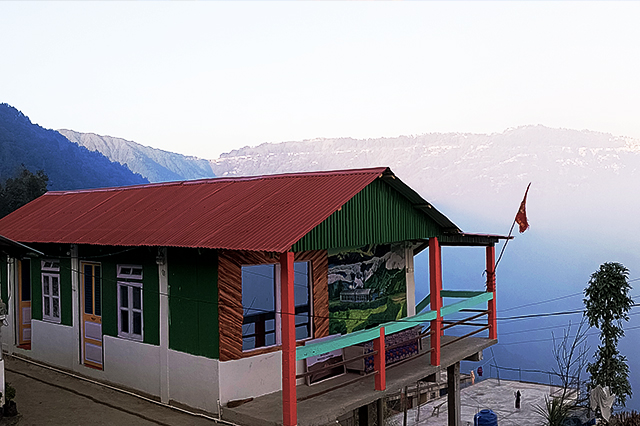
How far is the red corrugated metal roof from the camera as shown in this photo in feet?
30.5

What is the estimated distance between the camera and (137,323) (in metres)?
11.7

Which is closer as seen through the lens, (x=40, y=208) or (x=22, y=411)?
(x=22, y=411)

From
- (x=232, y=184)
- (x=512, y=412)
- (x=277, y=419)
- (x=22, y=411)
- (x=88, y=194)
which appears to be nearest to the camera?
(x=277, y=419)

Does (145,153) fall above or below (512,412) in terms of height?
above

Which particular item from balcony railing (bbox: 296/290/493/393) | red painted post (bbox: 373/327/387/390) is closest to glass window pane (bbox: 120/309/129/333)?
balcony railing (bbox: 296/290/493/393)

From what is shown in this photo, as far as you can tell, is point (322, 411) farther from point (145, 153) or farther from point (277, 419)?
point (145, 153)

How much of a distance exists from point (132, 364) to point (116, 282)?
162 centimetres

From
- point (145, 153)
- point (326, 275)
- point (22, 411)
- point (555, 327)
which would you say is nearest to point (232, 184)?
point (326, 275)

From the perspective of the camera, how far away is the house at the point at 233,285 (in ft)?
31.7

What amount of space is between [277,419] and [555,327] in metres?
88.6

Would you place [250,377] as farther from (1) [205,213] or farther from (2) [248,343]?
(1) [205,213]

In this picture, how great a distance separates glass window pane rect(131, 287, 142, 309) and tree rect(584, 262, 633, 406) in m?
13.4

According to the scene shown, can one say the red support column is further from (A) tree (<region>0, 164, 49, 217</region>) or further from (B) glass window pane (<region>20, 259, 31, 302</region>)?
(A) tree (<region>0, 164, 49, 217</region>)

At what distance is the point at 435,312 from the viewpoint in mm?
12062
